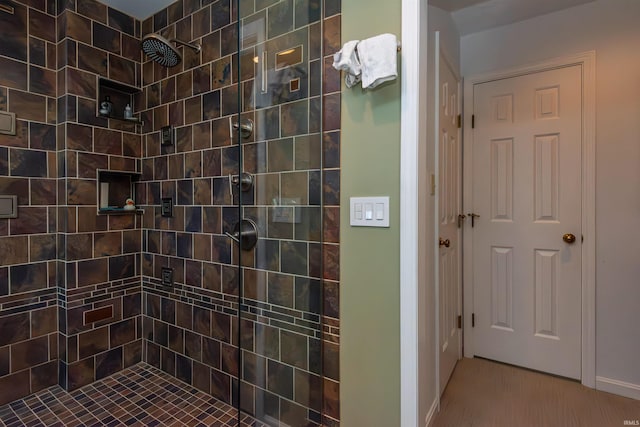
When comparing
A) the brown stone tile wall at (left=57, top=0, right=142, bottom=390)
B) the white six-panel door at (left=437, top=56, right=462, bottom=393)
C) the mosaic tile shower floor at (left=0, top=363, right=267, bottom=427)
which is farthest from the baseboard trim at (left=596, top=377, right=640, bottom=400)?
the brown stone tile wall at (left=57, top=0, right=142, bottom=390)

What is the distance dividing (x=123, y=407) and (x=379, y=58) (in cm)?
233

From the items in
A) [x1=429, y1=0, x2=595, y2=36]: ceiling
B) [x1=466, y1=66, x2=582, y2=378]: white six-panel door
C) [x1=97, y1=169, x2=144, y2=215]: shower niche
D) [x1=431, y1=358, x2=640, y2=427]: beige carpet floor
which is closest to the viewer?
[x1=431, y1=358, x2=640, y2=427]: beige carpet floor

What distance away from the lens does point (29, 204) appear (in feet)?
6.31

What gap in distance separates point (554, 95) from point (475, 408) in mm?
2063

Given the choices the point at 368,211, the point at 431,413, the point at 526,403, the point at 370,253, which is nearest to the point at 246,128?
the point at 368,211

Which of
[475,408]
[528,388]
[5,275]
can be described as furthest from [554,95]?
[5,275]

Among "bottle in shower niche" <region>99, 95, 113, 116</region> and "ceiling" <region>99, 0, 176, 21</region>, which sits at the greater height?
"ceiling" <region>99, 0, 176, 21</region>

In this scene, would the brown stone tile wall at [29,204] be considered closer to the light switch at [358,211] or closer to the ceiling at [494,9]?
the light switch at [358,211]

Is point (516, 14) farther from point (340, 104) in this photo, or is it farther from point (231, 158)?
point (231, 158)

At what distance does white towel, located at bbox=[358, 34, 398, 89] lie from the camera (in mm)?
1191

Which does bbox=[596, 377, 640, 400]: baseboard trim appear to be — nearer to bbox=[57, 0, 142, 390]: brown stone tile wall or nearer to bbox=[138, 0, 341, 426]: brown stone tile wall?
bbox=[138, 0, 341, 426]: brown stone tile wall

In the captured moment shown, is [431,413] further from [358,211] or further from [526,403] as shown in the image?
[358,211]

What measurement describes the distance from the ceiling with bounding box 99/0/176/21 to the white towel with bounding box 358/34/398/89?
5.63 ft

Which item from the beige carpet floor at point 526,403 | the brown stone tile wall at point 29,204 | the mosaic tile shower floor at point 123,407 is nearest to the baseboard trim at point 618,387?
the beige carpet floor at point 526,403
